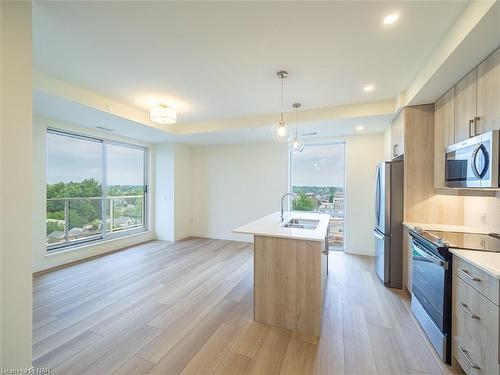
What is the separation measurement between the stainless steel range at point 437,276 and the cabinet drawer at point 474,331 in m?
0.06

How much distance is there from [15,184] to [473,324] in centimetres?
323

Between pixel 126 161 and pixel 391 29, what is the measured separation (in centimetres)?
538

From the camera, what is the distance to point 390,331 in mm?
2174

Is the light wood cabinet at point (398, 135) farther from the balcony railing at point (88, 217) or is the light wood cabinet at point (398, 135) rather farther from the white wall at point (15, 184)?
the balcony railing at point (88, 217)

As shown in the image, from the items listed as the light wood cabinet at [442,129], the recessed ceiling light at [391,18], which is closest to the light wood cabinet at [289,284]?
the light wood cabinet at [442,129]

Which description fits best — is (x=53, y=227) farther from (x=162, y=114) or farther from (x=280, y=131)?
(x=280, y=131)

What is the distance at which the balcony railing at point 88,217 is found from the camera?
3.92m

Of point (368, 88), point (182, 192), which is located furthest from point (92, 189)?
point (368, 88)

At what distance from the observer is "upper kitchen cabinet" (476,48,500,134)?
172cm

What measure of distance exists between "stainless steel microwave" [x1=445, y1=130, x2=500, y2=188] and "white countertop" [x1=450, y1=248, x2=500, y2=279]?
530 mm

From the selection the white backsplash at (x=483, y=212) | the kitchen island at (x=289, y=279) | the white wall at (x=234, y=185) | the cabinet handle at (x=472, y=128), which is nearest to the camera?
the cabinet handle at (x=472, y=128)

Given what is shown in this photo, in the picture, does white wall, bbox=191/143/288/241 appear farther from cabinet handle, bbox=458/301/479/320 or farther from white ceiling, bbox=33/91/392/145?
cabinet handle, bbox=458/301/479/320

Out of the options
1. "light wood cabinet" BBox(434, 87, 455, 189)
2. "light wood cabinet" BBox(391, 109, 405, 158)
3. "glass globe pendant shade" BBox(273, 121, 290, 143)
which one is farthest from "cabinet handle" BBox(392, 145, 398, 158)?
"glass globe pendant shade" BBox(273, 121, 290, 143)

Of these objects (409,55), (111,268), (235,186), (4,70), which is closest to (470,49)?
(409,55)
